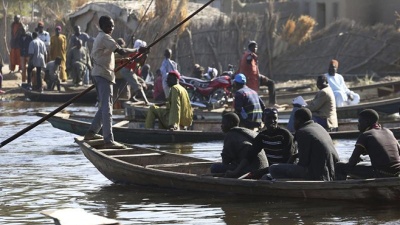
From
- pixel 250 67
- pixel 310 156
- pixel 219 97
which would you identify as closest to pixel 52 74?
pixel 250 67

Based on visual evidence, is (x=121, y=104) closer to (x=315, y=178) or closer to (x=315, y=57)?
(x=315, y=57)

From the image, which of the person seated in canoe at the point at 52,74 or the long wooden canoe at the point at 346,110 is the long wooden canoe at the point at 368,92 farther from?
the person seated in canoe at the point at 52,74

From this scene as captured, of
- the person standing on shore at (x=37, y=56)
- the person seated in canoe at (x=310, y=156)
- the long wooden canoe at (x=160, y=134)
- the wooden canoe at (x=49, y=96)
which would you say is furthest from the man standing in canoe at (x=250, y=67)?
the person seated in canoe at (x=310, y=156)

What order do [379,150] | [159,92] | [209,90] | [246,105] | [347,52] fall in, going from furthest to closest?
[347,52] < [159,92] < [209,90] < [246,105] < [379,150]

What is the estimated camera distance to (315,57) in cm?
2708

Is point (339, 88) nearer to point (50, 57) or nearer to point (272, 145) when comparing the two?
point (272, 145)

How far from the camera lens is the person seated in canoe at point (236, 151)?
11.1 m

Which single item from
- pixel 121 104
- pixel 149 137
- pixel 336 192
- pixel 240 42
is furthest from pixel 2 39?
pixel 336 192

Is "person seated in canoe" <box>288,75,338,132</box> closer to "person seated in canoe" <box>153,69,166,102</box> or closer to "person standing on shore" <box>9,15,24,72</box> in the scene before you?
"person seated in canoe" <box>153,69,166,102</box>

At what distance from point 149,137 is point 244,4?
1674 centimetres

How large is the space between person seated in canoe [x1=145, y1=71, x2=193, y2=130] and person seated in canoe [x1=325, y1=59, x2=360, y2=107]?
3034 millimetres

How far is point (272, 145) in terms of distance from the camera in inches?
439

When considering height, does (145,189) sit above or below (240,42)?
below

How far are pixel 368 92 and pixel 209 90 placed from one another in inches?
182
